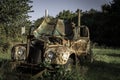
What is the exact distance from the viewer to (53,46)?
11.7 metres

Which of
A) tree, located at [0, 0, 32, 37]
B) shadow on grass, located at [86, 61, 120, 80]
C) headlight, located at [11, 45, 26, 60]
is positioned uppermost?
tree, located at [0, 0, 32, 37]

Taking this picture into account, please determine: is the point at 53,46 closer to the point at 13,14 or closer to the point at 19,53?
the point at 19,53

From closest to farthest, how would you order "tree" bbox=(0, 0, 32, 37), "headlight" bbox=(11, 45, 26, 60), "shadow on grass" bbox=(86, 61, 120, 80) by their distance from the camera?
"headlight" bbox=(11, 45, 26, 60), "shadow on grass" bbox=(86, 61, 120, 80), "tree" bbox=(0, 0, 32, 37)

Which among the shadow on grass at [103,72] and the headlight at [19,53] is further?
the shadow on grass at [103,72]

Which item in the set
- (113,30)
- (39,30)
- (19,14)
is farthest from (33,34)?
(113,30)

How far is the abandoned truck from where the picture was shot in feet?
37.2

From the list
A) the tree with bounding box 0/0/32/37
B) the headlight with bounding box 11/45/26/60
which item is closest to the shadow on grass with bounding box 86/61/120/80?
the headlight with bounding box 11/45/26/60

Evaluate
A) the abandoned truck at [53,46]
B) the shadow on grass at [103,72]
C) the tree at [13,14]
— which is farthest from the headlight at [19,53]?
the tree at [13,14]

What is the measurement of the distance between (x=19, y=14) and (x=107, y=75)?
11.4 metres

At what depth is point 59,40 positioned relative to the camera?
41.3 ft

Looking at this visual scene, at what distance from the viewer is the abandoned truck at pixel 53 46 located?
447 inches

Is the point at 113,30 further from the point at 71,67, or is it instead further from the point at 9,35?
the point at 71,67

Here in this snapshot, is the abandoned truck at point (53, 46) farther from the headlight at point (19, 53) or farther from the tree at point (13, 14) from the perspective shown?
the tree at point (13, 14)

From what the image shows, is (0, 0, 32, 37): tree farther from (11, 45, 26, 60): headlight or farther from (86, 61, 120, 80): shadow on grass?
(11, 45, 26, 60): headlight
